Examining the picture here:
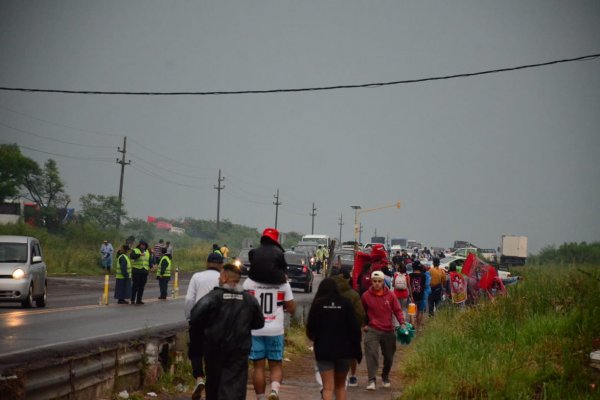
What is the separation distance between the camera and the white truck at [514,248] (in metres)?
85.3

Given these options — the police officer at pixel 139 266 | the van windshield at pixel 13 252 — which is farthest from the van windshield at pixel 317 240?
the van windshield at pixel 13 252

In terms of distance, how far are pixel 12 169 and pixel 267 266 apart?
86550mm

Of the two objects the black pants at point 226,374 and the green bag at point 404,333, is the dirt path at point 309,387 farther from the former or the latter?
the black pants at point 226,374

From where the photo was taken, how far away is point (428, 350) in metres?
15.3

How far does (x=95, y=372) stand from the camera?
34.6 ft

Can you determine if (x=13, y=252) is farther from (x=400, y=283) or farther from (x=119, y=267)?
(x=400, y=283)

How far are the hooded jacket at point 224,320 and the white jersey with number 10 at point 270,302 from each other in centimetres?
165

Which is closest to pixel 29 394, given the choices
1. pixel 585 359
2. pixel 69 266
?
pixel 585 359

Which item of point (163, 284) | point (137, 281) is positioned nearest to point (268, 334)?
point (137, 281)

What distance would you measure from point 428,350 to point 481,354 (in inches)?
63.9

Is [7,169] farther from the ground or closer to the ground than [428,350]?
farther from the ground

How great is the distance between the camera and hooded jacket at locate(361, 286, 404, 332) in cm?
1430

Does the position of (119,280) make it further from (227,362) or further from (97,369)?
(227,362)

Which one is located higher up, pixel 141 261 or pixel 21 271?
pixel 141 261
